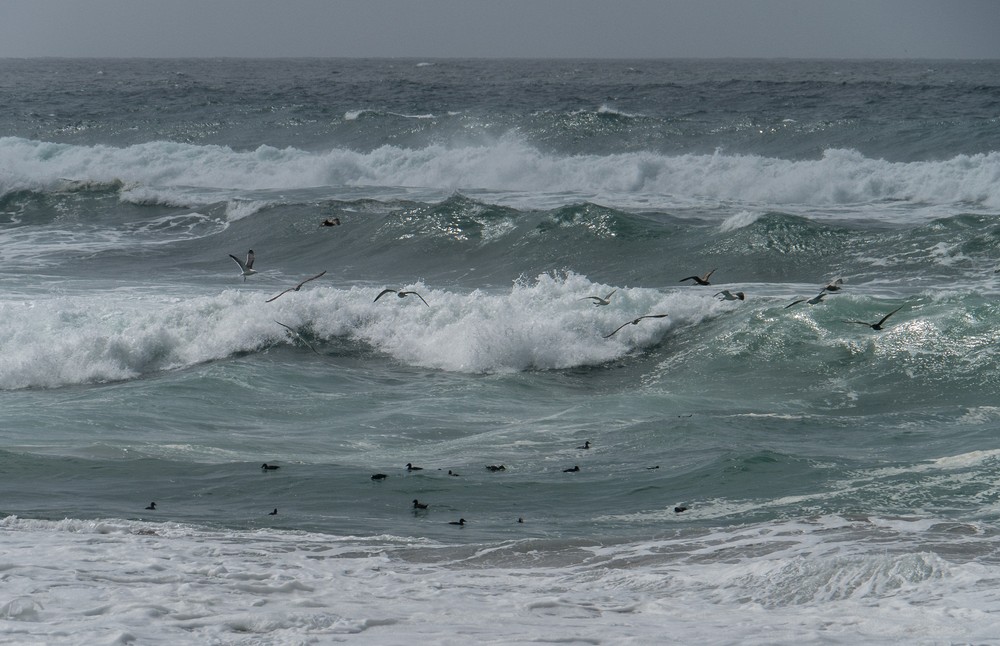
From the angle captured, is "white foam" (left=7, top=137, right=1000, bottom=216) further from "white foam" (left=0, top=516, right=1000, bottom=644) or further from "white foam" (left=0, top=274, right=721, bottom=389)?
"white foam" (left=0, top=516, right=1000, bottom=644)

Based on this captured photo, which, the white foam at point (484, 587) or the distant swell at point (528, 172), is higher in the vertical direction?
the distant swell at point (528, 172)

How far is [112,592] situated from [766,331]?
10863mm

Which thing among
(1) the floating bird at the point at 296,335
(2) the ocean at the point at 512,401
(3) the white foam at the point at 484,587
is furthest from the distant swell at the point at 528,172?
(3) the white foam at the point at 484,587

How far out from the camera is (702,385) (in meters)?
14.9

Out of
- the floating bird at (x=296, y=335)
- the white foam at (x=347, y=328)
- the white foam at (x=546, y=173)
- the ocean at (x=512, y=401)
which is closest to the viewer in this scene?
the ocean at (x=512, y=401)

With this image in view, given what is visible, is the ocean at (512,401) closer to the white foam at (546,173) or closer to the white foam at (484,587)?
the white foam at (484,587)

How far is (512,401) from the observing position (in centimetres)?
1397

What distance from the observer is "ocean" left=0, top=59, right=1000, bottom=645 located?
24.1 feet

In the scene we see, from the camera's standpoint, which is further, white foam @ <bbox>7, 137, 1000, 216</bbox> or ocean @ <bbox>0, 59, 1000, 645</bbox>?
white foam @ <bbox>7, 137, 1000, 216</bbox>

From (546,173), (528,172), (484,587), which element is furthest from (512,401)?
(528,172)

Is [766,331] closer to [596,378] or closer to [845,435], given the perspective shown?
[596,378]

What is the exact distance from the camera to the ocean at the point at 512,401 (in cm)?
733

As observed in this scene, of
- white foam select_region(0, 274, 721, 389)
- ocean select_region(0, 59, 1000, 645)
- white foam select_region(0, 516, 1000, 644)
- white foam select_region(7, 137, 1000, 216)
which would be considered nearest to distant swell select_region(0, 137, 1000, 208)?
white foam select_region(7, 137, 1000, 216)

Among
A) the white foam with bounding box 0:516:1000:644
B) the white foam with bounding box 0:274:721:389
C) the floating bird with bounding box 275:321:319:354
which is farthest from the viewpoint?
the floating bird with bounding box 275:321:319:354
